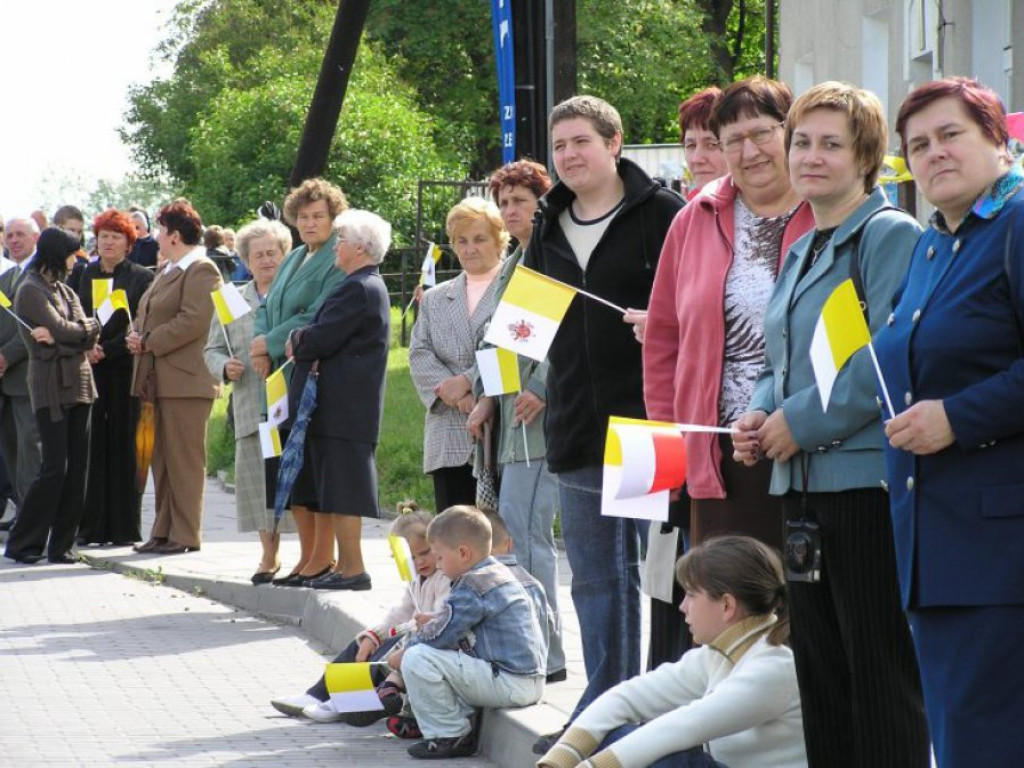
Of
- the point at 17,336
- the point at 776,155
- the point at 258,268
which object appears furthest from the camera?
the point at 17,336

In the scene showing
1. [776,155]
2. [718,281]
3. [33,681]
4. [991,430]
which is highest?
[776,155]

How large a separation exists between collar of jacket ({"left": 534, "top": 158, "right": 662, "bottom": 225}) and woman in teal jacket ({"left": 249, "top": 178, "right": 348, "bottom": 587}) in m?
4.30

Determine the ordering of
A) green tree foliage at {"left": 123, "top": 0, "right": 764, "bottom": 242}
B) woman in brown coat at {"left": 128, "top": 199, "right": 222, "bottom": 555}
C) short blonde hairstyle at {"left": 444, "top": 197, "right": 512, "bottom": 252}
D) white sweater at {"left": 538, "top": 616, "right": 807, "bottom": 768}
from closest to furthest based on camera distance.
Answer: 1. white sweater at {"left": 538, "top": 616, "right": 807, "bottom": 768}
2. short blonde hairstyle at {"left": 444, "top": 197, "right": 512, "bottom": 252}
3. woman in brown coat at {"left": 128, "top": 199, "right": 222, "bottom": 555}
4. green tree foliage at {"left": 123, "top": 0, "right": 764, "bottom": 242}

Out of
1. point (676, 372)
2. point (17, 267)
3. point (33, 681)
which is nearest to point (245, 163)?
point (17, 267)

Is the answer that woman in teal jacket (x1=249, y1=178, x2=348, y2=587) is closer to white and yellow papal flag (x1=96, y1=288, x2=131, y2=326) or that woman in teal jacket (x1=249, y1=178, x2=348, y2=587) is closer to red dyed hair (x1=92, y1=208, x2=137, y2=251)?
white and yellow papal flag (x1=96, y1=288, x2=131, y2=326)

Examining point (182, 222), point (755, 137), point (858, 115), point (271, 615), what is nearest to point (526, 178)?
point (755, 137)

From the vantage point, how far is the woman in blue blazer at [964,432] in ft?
13.7

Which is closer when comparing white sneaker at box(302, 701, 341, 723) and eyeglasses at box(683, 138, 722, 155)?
eyeglasses at box(683, 138, 722, 155)

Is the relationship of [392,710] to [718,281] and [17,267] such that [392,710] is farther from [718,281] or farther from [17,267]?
[17,267]

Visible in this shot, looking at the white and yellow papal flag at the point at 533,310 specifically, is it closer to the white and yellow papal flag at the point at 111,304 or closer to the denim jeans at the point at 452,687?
the denim jeans at the point at 452,687

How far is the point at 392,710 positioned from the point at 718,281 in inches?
117

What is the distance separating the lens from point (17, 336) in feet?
49.6

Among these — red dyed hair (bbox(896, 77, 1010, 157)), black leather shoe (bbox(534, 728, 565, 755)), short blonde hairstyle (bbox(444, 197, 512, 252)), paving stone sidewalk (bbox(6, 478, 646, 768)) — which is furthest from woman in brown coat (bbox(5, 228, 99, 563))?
red dyed hair (bbox(896, 77, 1010, 157))

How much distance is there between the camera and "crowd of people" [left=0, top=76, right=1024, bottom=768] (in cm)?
427
